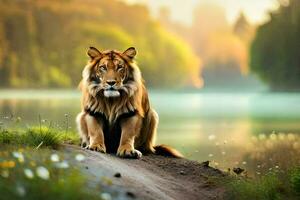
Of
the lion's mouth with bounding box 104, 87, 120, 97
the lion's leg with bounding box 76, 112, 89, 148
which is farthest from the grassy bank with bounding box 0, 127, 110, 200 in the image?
the lion's leg with bounding box 76, 112, 89, 148

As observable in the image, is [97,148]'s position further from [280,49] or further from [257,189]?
[280,49]

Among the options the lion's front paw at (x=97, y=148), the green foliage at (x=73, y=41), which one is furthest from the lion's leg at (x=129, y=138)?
the green foliage at (x=73, y=41)

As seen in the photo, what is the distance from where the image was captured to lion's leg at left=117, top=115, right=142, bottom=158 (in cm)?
1080

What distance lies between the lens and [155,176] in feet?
34.5

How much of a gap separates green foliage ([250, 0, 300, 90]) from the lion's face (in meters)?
57.9

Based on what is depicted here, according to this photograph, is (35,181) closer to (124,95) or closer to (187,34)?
(124,95)

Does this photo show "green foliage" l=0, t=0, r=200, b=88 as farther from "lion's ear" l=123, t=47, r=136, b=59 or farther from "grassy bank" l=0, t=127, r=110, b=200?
"grassy bank" l=0, t=127, r=110, b=200

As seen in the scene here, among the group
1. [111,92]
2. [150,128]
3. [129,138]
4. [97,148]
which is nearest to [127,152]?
[129,138]

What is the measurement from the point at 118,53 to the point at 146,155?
191 centimetres

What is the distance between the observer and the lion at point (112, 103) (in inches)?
419

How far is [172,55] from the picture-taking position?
121 metres

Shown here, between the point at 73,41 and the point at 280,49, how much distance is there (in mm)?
49143

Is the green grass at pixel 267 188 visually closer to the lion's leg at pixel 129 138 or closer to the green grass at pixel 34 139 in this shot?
the lion's leg at pixel 129 138

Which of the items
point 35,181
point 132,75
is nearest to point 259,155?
point 132,75
